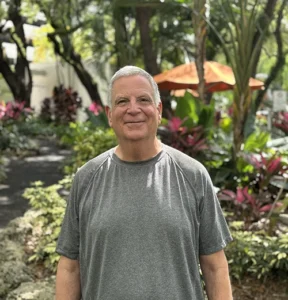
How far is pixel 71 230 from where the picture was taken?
2205mm

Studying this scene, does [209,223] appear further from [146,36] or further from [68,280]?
[146,36]

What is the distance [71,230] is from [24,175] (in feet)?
30.4

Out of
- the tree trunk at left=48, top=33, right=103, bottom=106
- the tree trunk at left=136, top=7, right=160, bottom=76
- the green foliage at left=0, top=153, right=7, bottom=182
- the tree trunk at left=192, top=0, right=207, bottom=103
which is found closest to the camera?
the tree trunk at left=192, top=0, right=207, bottom=103

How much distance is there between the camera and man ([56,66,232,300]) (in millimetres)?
2008

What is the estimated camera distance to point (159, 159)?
214 centimetres

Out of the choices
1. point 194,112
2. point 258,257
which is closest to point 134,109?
point 258,257

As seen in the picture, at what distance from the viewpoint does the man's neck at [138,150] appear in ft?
6.97

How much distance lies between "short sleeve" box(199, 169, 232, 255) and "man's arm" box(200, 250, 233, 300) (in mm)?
30

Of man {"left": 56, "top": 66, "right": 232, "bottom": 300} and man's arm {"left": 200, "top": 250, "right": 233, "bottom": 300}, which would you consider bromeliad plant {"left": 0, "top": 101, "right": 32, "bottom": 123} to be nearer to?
man {"left": 56, "top": 66, "right": 232, "bottom": 300}

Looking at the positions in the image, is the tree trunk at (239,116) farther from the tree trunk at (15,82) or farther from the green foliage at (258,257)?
the tree trunk at (15,82)

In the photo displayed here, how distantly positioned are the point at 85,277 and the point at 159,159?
1.59ft

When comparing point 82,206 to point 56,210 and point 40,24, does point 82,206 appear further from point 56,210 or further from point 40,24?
point 40,24

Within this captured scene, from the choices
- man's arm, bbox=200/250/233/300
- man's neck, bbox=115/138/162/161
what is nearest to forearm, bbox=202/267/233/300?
man's arm, bbox=200/250/233/300

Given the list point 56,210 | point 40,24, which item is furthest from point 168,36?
point 56,210
